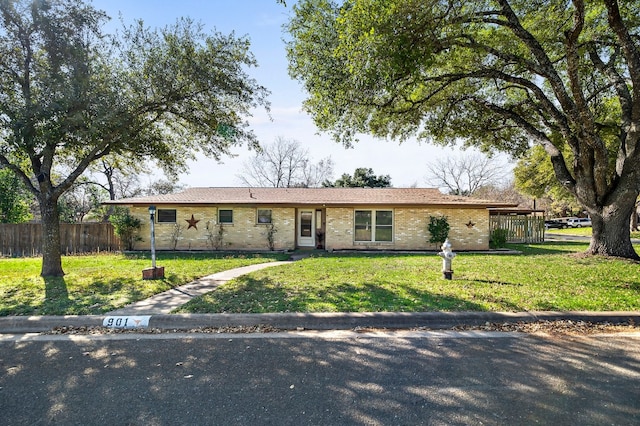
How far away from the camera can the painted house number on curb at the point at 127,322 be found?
5.28 m

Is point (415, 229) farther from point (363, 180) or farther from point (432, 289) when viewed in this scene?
point (363, 180)

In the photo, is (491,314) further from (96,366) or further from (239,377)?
(96,366)

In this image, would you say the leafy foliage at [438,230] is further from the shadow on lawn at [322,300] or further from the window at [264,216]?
the shadow on lawn at [322,300]

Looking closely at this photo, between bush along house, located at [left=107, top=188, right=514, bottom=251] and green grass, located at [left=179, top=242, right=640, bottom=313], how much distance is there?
5.56m

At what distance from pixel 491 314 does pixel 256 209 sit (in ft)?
40.7

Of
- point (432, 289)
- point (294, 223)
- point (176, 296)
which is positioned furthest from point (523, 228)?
point (176, 296)

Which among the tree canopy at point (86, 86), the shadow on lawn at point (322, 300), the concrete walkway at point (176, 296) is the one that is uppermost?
the tree canopy at point (86, 86)

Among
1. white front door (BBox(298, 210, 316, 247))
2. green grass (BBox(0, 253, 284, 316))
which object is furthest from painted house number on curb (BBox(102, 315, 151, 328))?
white front door (BBox(298, 210, 316, 247))

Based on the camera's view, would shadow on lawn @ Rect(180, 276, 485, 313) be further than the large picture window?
No

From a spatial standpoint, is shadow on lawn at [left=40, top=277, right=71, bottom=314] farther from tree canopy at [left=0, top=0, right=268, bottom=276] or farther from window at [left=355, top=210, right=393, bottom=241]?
window at [left=355, top=210, right=393, bottom=241]

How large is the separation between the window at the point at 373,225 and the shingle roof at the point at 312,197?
65cm

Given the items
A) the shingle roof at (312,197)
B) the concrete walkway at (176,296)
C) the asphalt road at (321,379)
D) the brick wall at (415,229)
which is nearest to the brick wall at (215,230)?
the shingle roof at (312,197)

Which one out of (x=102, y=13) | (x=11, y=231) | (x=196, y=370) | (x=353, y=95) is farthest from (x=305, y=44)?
(x=11, y=231)

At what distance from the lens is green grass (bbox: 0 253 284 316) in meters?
6.06
